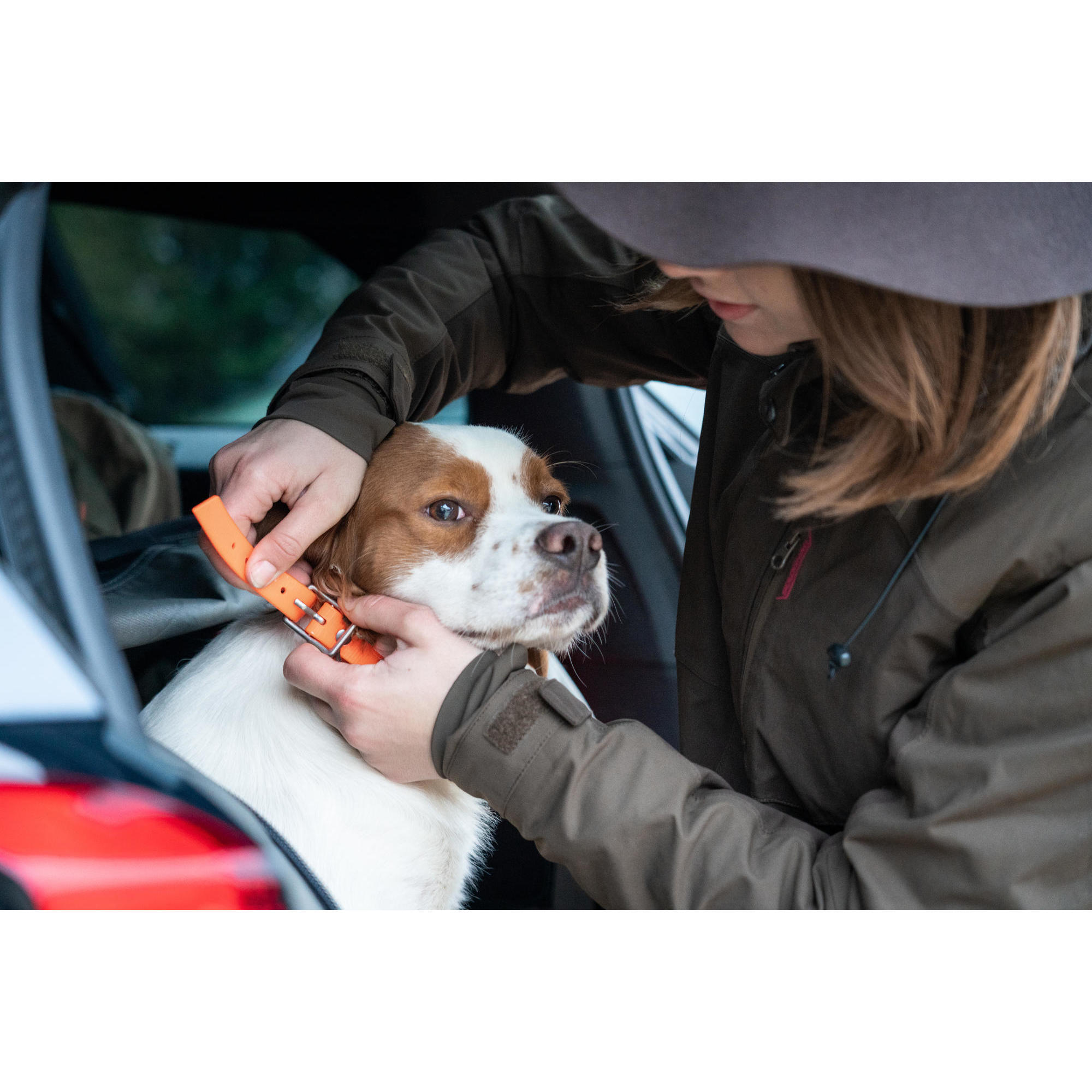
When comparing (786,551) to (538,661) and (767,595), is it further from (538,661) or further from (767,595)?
(538,661)

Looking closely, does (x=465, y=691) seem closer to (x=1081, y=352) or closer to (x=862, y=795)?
(x=862, y=795)

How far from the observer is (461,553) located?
1.74 metres

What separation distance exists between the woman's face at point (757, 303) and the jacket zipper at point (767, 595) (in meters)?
0.27

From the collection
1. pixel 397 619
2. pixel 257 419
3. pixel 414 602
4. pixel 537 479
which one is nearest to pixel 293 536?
pixel 397 619

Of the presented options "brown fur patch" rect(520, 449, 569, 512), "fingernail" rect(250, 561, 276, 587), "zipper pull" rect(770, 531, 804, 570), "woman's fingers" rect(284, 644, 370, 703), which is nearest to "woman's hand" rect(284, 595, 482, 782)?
"woman's fingers" rect(284, 644, 370, 703)

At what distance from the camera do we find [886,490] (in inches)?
45.8

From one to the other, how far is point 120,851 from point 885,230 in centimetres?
90

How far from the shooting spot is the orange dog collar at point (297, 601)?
136cm

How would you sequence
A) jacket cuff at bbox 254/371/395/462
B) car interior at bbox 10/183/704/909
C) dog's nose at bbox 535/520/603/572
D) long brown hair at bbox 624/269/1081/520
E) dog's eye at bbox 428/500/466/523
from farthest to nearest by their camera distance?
car interior at bbox 10/183/704/909 → dog's eye at bbox 428/500/466/523 → dog's nose at bbox 535/520/603/572 → jacket cuff at bbox 254/371/395/462 → long brown hair at bbox 624/269/1081/520

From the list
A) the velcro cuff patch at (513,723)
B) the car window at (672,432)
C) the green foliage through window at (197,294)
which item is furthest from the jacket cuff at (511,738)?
the green foliage through window at (197,294)

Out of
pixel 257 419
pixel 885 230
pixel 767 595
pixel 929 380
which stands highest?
pixel 885 230

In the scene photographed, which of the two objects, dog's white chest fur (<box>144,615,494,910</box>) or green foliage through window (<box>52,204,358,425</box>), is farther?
green foliage through window (<box>52,204,358,425</box>)

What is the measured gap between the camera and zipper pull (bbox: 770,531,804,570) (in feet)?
4.64

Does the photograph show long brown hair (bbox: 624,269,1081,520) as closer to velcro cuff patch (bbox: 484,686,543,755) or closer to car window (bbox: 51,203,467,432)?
velcro cuff patch (bbox: 484,686,543,755)
